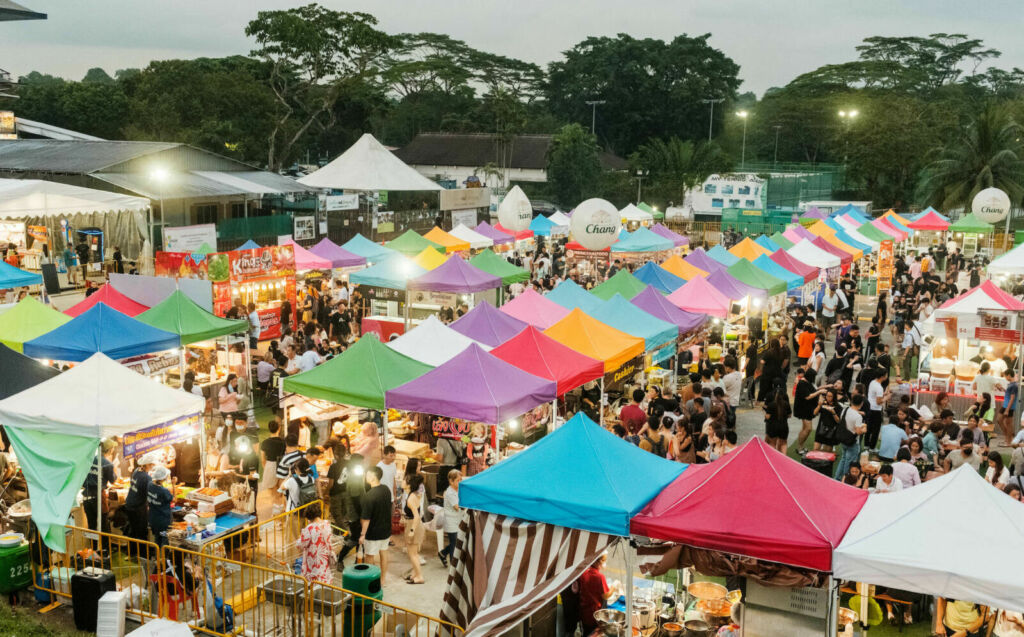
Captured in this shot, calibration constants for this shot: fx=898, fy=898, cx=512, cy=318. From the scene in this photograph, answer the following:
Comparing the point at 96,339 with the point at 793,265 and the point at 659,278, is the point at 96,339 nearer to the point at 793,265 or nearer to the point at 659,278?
the point at 659,278

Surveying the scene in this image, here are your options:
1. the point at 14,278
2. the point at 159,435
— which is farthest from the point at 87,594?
the point at 14,278

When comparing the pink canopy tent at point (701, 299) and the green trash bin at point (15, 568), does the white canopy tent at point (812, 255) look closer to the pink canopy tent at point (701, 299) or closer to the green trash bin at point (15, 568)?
the pink canopy tent at point (701, 299)

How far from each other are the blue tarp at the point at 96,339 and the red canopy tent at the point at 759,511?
8.32 metres

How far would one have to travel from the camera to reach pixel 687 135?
66562mm

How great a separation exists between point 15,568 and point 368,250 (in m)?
15.1

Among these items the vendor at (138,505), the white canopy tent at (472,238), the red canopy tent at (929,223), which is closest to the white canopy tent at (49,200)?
the white canopy tent at (472,238)

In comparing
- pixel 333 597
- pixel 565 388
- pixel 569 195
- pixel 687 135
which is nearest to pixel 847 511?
pixel 333 597

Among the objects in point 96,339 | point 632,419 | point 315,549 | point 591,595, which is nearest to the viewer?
point 591,595

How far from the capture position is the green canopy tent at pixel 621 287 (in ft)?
53.6

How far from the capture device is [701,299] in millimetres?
15914

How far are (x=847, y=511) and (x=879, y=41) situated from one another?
7859 cm

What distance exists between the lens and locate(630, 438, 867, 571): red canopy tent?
227 inches

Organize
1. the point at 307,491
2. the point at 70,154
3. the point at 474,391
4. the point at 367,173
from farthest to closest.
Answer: the point at 70,154
the point at 367,173
the point at 474,391
the point at 307,491

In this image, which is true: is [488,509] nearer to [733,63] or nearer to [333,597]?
[333,597]
